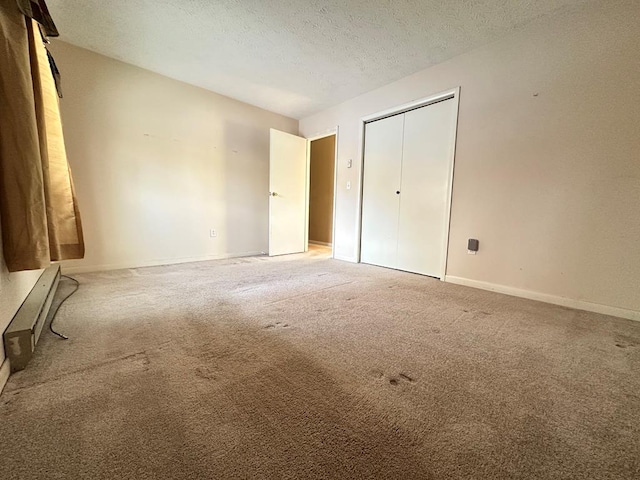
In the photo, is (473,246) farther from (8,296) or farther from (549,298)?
(8,296)

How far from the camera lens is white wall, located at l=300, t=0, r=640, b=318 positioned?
5.92 feet

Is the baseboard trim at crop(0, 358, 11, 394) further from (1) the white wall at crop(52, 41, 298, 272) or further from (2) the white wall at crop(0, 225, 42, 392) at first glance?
(1) the white wall at crop(52, 41, 298, 272)

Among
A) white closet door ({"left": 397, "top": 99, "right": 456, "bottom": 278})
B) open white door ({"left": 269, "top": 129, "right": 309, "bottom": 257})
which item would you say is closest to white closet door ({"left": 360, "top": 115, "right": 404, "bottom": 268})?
white closet door ({"left": 397, "top": 99, "right": 456, "bottom": 278})

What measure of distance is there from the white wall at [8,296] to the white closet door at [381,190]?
322cm

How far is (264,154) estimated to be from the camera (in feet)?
13.5

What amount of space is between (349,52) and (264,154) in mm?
2025

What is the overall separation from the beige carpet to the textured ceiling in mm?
2335

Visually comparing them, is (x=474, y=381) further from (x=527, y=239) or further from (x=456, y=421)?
(x=527, y=239)

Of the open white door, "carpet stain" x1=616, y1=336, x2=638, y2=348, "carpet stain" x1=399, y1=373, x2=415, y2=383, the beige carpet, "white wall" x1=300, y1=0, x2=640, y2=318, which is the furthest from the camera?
the open white door

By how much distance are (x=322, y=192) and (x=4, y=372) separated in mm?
5069

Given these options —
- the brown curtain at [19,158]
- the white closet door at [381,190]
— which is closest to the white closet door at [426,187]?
the white closet door at [381,190]

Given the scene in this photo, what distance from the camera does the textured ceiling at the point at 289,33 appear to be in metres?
1.99

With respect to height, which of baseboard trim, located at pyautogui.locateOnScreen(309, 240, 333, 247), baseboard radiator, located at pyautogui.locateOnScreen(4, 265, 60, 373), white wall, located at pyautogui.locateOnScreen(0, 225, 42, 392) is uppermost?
white wall, located at pyautogui.locateOnScreen(0, 225, 42, 392)

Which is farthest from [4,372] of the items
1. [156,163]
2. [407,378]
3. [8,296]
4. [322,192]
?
[322,192]
